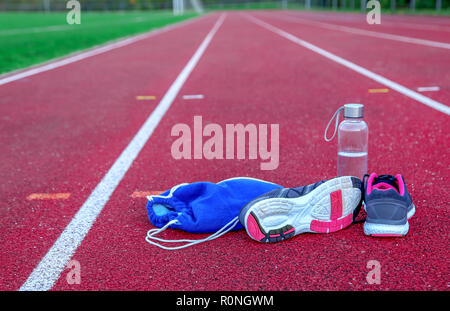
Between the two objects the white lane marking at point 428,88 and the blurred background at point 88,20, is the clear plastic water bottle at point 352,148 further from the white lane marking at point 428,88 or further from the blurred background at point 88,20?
the blurred background at point 88,20

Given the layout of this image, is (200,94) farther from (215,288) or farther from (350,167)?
(215,288)

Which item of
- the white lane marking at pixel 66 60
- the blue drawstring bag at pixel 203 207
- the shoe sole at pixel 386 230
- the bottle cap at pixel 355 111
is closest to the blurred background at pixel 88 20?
the white lane marking at pixel 66 60

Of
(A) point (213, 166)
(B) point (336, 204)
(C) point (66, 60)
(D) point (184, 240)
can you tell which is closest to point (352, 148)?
(A) point (213, 166)

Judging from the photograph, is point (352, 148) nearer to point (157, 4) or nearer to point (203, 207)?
point (203, 207)

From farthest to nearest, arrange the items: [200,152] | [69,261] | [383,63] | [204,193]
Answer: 1. [383,63]
2. [200,152]
3. [204,193]
4. [69,261]

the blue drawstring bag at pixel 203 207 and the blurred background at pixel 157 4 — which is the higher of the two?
the blurred background at pixel 157 4

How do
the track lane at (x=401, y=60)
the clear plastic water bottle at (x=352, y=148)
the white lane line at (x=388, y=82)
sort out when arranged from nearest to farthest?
1. the clear plastic water bottle at (x=352, y=148)
2. the white lane line at (x=388, y=82)
3. the track lane at (x=401, y=60)

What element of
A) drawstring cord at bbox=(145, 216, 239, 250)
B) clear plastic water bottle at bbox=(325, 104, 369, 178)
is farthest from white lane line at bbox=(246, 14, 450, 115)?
drawstring cord at bbox=(145, 216, 239, 250)

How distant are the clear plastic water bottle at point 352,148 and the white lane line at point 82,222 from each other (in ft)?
6.13

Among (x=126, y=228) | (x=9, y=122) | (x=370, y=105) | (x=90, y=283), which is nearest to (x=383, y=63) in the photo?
(x=370, y=105)

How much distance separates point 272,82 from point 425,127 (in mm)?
3506

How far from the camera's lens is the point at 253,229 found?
281 centimetres

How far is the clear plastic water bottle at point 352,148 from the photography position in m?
Answer: 3.96
